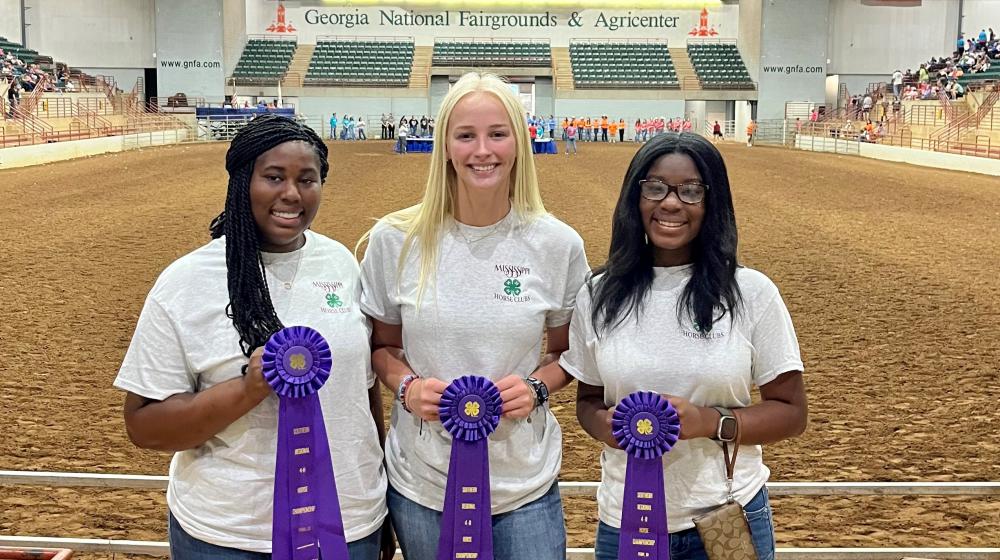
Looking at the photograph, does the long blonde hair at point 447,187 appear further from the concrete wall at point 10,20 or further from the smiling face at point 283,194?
the concrete wall at point 10,20

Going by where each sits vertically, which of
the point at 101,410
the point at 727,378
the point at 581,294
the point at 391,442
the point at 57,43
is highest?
the point at 57,43

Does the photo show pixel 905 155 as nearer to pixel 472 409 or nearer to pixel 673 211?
pixel 673 211

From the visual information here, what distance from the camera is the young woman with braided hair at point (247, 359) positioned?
6.67 feet

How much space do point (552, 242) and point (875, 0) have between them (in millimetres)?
47342

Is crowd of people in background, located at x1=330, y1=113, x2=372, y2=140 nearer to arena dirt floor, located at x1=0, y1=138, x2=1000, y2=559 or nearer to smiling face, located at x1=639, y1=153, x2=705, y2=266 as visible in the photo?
arena dirt floor, located at x1=0, y1=138, x2=1000, y2=559

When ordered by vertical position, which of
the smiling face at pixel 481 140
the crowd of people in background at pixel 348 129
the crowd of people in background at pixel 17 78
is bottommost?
the smiling face at pixel 481 140

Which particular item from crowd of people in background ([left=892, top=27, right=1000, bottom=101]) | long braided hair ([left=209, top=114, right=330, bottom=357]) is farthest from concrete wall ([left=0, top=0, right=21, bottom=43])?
long braided hair ([left=209, top=114, right=330, bottom=357])

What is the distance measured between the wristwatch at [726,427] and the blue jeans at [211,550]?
2.62ft

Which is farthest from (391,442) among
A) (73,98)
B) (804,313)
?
(73,98)

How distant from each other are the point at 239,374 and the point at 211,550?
37 centimetres

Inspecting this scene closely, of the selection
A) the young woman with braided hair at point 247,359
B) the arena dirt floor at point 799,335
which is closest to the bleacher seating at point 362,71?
the arena dirt floor at point 799,335

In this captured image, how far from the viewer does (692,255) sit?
2.27m

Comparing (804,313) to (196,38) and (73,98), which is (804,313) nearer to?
(73,98)

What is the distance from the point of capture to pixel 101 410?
5766mm
